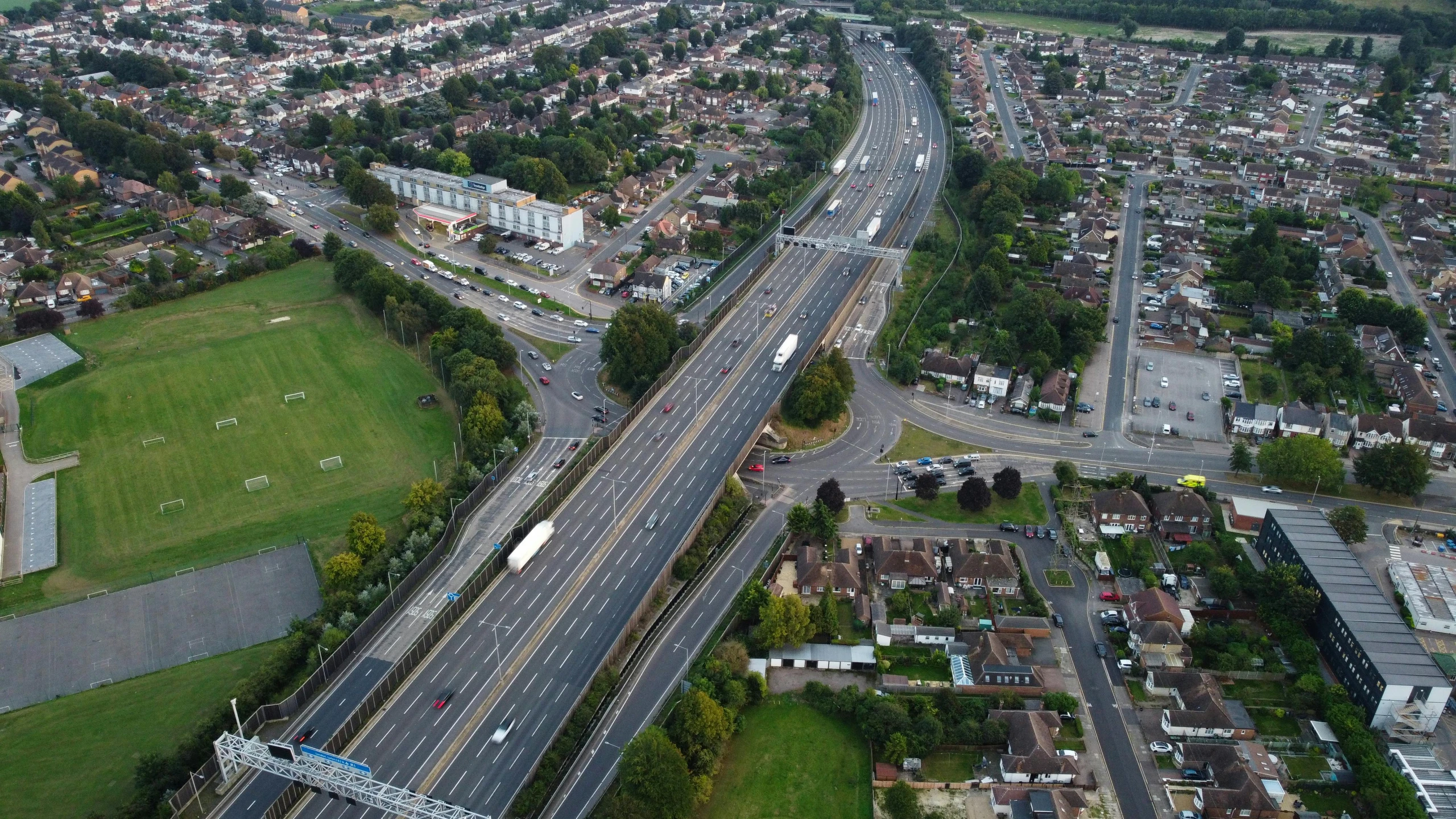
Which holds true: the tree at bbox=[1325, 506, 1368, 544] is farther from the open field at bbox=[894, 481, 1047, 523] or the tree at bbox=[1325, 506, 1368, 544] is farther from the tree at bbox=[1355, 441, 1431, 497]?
the open field at bbox=[894, 481, 1047, 523]

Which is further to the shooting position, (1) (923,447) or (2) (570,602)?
(1) (923,447)

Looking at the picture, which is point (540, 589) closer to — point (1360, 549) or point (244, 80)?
point (1360, 549)

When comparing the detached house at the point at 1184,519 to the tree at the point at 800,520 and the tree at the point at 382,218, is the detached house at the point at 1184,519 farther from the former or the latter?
the tree at the point at 382,218

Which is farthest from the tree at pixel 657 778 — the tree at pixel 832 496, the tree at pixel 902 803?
the tree at pixel 832 496

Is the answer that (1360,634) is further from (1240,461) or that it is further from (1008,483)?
(1008,483)

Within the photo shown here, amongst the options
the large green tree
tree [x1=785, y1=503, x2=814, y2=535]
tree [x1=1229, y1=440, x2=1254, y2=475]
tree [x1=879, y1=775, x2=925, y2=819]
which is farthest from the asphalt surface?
tree [x1=1229, y1=440, x2=1254, y2=475]

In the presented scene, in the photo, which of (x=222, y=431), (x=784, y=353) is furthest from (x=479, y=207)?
(x=784, y=353)

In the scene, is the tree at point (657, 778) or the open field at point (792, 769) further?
the open field at point (792, 769)
